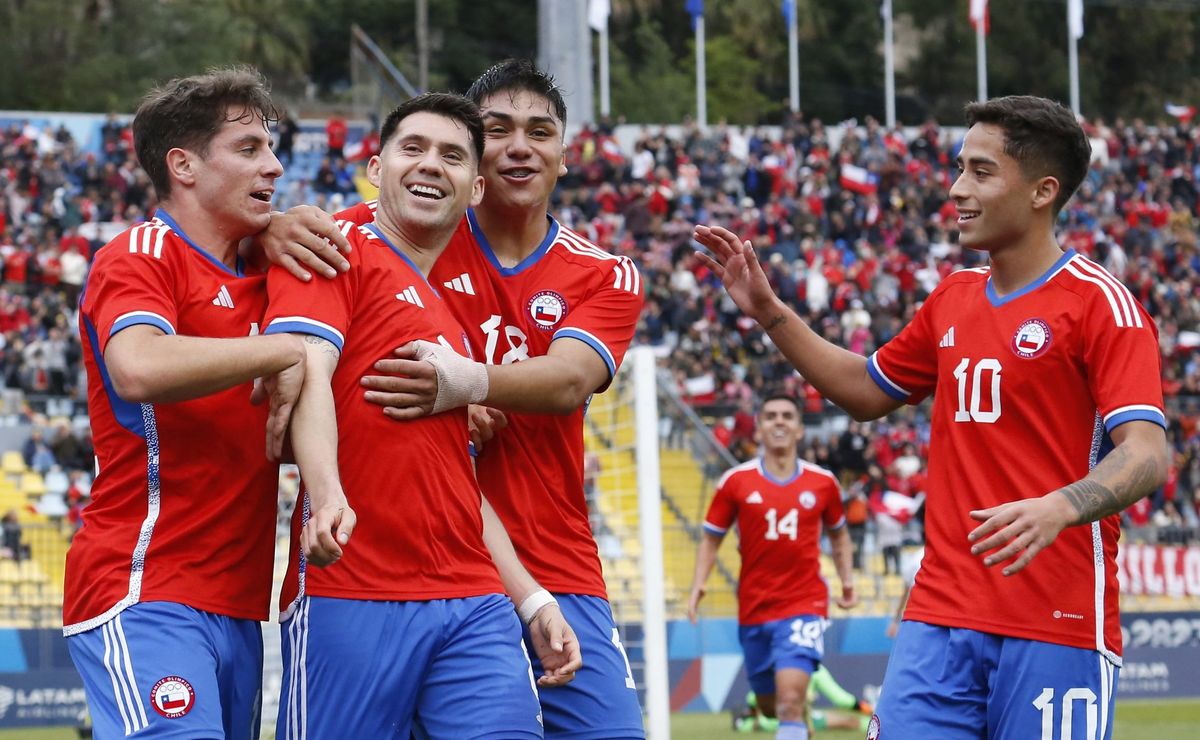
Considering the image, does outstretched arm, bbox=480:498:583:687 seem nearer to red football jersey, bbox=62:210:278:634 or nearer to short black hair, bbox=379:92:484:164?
red football jersey, bbox=62:210:278:634

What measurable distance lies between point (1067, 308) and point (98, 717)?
9.96 feet

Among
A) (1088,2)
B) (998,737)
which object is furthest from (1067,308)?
(1088,2)

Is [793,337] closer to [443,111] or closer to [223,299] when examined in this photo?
[443,111]

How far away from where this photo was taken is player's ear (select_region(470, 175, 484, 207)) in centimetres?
499

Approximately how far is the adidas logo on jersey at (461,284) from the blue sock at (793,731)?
6.28 meters

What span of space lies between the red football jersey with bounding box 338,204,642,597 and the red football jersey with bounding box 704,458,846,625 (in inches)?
247

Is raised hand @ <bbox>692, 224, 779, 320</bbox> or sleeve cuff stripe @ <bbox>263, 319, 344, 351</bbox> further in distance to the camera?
raised hand @ <bbox>692, 224, 779, 320</bbox>

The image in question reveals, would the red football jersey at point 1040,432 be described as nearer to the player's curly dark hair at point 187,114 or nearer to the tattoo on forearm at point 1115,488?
the tattoo on forearm at point 1115,488

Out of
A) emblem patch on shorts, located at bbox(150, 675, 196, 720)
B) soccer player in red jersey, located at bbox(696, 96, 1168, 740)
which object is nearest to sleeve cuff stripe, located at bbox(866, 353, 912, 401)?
soccer player in red jersey, located at bbox(696, 96, 1168, 740)

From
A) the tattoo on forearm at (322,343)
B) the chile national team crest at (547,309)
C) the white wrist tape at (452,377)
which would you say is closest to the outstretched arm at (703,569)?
the chile national team crest at (547,309)

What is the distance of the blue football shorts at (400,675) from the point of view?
4.41m

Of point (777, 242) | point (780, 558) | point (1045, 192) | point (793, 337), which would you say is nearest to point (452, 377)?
point (793, 337)

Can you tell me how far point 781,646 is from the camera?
11.2 meters

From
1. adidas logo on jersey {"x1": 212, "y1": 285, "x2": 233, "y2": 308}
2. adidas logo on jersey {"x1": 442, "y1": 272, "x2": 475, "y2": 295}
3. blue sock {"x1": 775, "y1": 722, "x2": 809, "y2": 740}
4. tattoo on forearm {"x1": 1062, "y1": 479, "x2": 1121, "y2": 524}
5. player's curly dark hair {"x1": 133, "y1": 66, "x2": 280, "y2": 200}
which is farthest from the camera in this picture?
blue sock {"x1": 775, "y1": 722, "x2": 809, "y2": 740}
